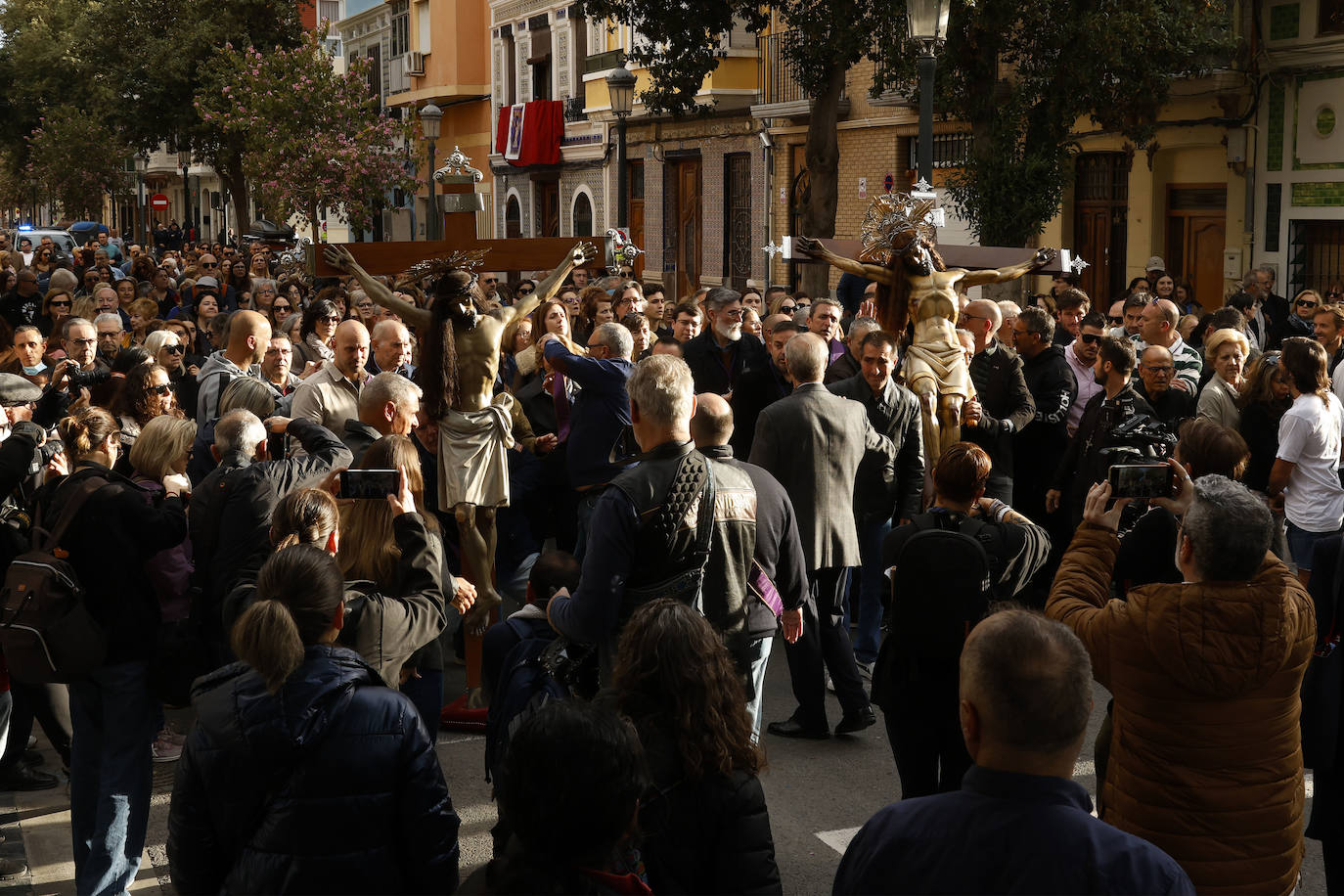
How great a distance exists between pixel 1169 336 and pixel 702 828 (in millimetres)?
6649

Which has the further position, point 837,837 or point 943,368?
point 943,368

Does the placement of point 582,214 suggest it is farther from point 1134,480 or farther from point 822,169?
point 1134,480

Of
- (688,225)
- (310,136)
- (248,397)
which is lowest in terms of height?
(248,397)

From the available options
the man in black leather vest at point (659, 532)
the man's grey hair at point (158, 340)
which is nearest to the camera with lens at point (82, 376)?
the man's grey hair at point (158, 340)

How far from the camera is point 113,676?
16.9 ft

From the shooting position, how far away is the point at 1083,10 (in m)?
15.9

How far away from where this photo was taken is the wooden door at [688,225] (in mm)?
30969

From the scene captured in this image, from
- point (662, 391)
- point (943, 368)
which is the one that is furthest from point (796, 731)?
point (662, 391)

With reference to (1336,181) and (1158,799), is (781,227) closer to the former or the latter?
(1336,181)

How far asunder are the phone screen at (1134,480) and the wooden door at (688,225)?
26.7 meters

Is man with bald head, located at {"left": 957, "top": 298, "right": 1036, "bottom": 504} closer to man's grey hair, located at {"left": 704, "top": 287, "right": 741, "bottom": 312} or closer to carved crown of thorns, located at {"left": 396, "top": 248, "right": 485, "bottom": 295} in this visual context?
man's grey hair, located at {"left": 704, "top": 287, "right": 741, "bottom": 312}

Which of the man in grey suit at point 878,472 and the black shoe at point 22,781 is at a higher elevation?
the man in grey suit at point 878,472

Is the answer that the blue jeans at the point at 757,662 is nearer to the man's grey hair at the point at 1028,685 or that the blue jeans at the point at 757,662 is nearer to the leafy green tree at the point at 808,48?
the man's grey hair at the point at 1028,685

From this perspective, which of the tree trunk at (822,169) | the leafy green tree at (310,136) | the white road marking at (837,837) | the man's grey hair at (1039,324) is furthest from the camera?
the leafy green tree at (310,136)
